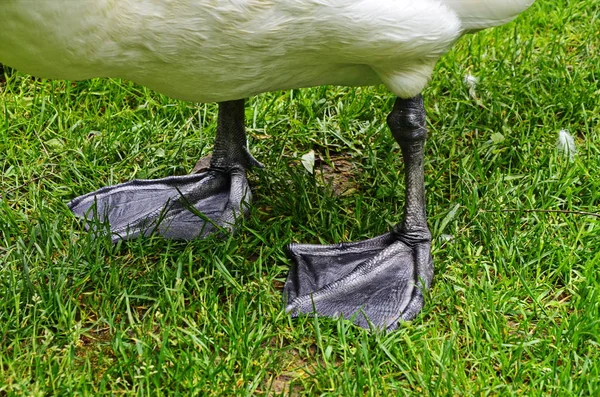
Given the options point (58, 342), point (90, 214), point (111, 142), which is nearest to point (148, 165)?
point (111, 142)

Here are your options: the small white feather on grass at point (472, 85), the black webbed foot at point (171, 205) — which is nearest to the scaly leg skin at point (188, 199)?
the black webbed foot at point (171, 205)

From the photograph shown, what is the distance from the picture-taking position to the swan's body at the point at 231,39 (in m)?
2.26

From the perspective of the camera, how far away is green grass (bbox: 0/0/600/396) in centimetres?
252

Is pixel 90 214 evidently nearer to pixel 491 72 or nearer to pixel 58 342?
pixel 58 342

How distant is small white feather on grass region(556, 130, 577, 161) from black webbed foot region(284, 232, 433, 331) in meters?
0.88

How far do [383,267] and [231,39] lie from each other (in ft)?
3.39

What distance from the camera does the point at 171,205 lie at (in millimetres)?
3303

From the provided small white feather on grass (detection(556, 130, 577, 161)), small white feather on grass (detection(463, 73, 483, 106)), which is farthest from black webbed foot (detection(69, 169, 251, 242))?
small white feather on grass (detection(556, 130, 577, 161))

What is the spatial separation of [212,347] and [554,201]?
4.87 feet

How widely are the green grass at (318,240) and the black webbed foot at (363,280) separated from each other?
0.06 m

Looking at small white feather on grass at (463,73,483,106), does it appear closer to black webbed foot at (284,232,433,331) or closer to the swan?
the swan

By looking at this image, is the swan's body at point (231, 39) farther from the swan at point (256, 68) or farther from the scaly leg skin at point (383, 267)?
the scaly leg skin at point (383, 267)

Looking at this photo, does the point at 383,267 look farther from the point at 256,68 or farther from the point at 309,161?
the point at 256,68

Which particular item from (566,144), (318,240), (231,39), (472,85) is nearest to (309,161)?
(318,240)
